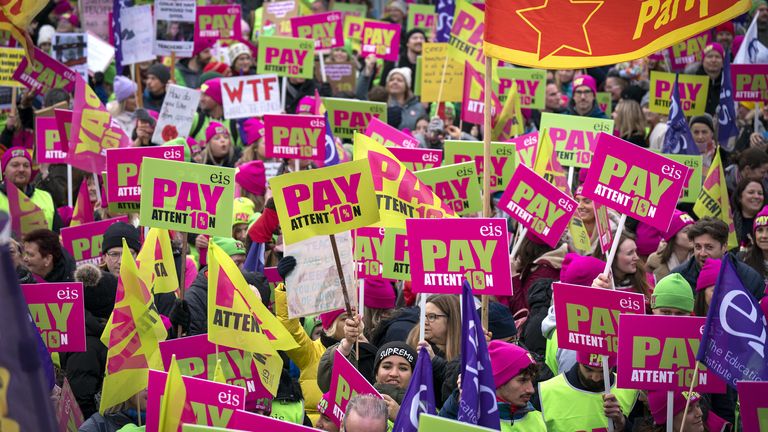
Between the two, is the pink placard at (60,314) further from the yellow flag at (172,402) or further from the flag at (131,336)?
the yellow flag at (172,402)

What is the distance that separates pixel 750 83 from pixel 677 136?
187 cm

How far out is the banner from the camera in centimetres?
771

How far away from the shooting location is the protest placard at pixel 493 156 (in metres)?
11.0

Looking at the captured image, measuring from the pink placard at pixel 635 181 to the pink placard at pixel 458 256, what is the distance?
107 cm

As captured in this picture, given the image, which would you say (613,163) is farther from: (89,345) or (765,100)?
(765,100)

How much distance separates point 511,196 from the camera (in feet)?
30.3

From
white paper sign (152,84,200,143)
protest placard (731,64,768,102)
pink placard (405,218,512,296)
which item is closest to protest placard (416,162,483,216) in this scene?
pink placard (405,218,512,296)

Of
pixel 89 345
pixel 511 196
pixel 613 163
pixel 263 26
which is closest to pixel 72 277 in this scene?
pixel 89 345

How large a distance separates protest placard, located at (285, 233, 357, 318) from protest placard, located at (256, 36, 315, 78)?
7.15m

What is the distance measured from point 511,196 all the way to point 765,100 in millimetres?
5769

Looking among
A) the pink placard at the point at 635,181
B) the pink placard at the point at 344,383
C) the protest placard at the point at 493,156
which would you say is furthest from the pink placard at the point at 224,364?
the protest placard at the point at 493,156

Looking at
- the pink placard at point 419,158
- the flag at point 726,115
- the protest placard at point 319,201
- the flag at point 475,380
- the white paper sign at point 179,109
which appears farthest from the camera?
the white paper sign at point 179,109

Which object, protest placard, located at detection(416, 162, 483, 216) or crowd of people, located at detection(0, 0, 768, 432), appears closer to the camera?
crowd of people, located at detection(0, 0, 768, 432)

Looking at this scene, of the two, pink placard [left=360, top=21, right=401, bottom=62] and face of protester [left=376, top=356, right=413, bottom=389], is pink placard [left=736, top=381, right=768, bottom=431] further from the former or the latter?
pink placard [left=360, top=21, right=401, bottom=62]
